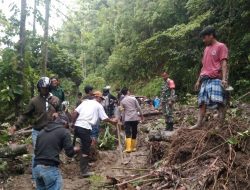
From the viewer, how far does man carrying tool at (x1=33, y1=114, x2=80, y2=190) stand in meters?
5.49

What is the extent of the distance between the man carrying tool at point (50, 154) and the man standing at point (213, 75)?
120 inches

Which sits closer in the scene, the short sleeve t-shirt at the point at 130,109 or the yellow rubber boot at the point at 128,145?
the yellow rubber boot at the point at 128,145

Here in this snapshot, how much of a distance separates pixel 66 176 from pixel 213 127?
3739mm

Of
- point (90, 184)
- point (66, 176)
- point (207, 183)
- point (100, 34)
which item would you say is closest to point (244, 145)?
point (207, 183)

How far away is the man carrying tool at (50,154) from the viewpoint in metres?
5.49

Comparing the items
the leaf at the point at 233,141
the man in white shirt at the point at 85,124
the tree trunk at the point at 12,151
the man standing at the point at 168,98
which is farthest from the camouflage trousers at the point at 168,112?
the leaf at the point at 233,141

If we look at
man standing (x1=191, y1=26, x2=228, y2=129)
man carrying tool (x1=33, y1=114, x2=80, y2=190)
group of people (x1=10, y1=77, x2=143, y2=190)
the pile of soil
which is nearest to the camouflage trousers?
group of people (x1=10, y1=77, x2=143, y2=190)

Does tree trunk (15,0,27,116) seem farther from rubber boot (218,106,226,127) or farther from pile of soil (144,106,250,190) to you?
rubber boot (218,106,226,127)

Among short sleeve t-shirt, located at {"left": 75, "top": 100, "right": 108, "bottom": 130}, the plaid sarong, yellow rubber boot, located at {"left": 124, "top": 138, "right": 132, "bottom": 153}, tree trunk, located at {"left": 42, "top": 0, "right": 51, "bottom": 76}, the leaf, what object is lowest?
yellow rubber boot, located at {"left": 124, "top": 138, "right": 132, "bottom": 153}

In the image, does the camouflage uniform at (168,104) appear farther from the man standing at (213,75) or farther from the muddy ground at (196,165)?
the man standing at (213,75)

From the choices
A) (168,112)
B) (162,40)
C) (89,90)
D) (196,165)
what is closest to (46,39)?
Answer: (162,40)

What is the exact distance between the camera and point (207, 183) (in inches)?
235

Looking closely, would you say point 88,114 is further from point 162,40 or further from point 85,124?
point 162,40

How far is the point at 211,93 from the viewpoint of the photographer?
24.3ft
